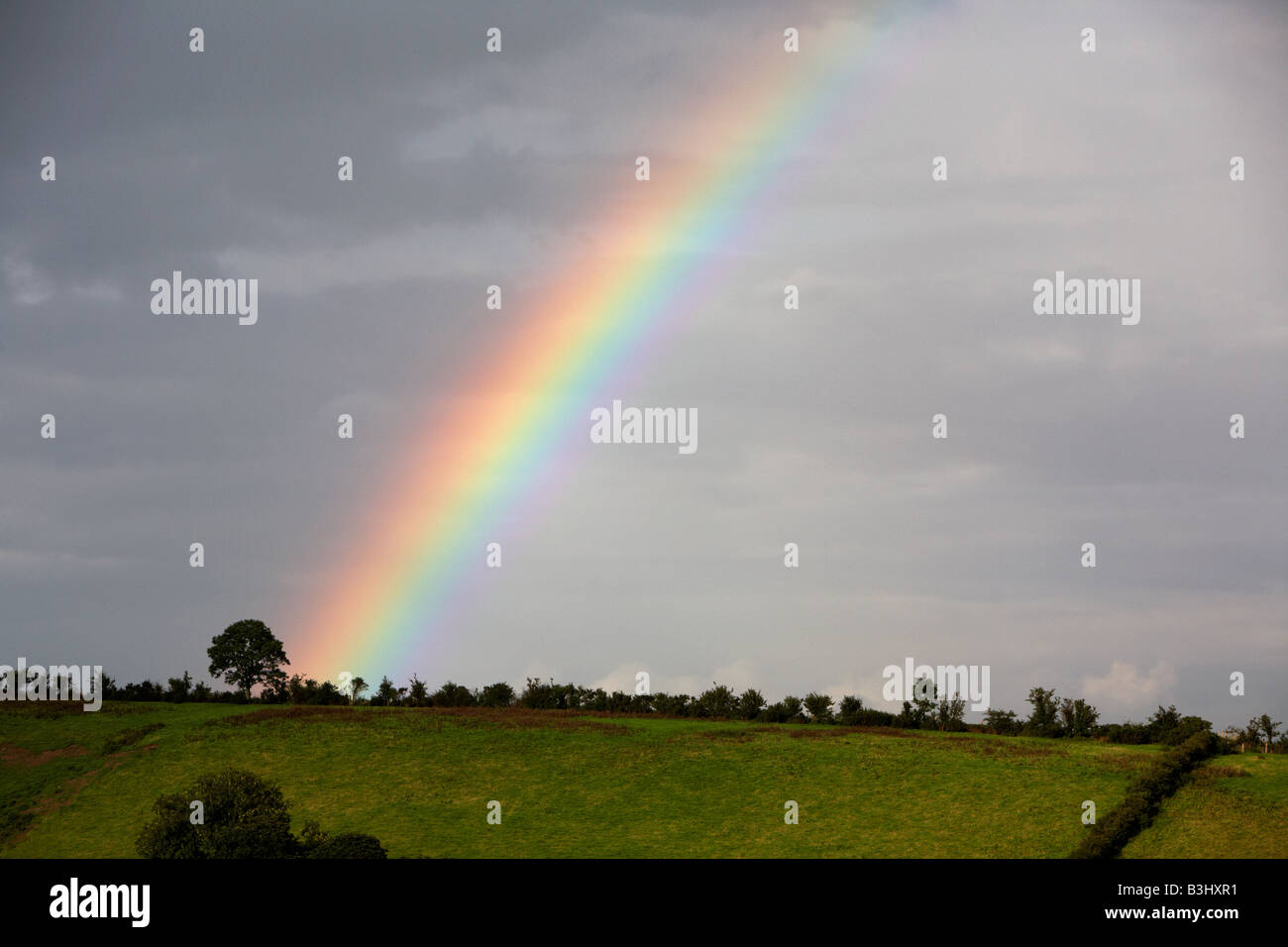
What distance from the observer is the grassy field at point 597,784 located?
228 feet

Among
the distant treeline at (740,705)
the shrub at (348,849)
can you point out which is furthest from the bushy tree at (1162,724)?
the shrub at (348,849)

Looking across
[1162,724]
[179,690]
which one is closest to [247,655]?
[179,690]

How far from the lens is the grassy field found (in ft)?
228

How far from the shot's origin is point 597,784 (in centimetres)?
8256

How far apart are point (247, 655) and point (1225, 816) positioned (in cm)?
10186

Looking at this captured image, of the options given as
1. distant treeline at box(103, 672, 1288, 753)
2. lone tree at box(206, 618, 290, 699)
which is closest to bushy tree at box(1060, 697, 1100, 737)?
distant treeline at box(103, 672, 1288, 753)

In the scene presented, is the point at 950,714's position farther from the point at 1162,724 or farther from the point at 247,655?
the point at 247,655

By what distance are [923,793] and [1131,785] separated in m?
12.2

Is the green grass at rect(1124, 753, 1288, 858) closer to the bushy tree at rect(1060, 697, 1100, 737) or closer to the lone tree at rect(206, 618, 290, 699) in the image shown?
the bushy tree at rect(1060, 697, 1100, 737)

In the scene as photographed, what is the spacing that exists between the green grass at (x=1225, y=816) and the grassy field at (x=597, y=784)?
0.16 meters

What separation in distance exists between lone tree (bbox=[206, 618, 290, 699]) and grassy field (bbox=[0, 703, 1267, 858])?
30834 millimetres
